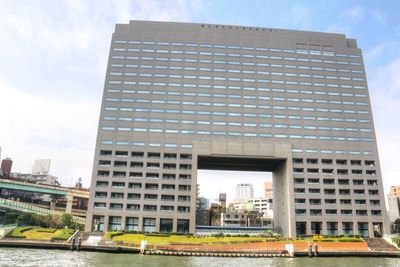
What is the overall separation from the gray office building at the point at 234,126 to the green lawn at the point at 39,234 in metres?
17.2

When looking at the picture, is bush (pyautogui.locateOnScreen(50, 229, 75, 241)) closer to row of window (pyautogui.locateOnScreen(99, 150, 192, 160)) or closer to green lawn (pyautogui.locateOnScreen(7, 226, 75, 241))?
green lawn (pyautogui.locateOnScreen(7, 226, 75, 241))

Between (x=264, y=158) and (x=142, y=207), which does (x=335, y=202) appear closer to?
(x=264, y=158)

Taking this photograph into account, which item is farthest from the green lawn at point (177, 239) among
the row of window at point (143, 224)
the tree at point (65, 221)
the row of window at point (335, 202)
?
the tree at point (65, 221)

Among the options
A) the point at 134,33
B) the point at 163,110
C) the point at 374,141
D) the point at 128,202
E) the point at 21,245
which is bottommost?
the point at 21,245

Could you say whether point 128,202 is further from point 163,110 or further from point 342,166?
point 342,166

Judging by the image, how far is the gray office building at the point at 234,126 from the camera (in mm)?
108375

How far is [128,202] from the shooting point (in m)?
107

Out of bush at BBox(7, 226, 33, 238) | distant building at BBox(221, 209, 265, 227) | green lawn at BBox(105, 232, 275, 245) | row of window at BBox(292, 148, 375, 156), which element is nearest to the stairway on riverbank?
green lawn at BBox(105, 232, 275, 245)

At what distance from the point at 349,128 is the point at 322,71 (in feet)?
76.3

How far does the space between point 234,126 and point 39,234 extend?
215 ft

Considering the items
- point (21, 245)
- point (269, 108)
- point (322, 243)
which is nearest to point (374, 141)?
point (269, 108)

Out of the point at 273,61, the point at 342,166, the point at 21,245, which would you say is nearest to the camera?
the point at 21,245

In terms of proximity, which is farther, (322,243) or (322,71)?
(322,71)

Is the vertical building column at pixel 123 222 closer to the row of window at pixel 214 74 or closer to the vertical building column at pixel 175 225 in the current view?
the vertical building column at pixel 175 225
